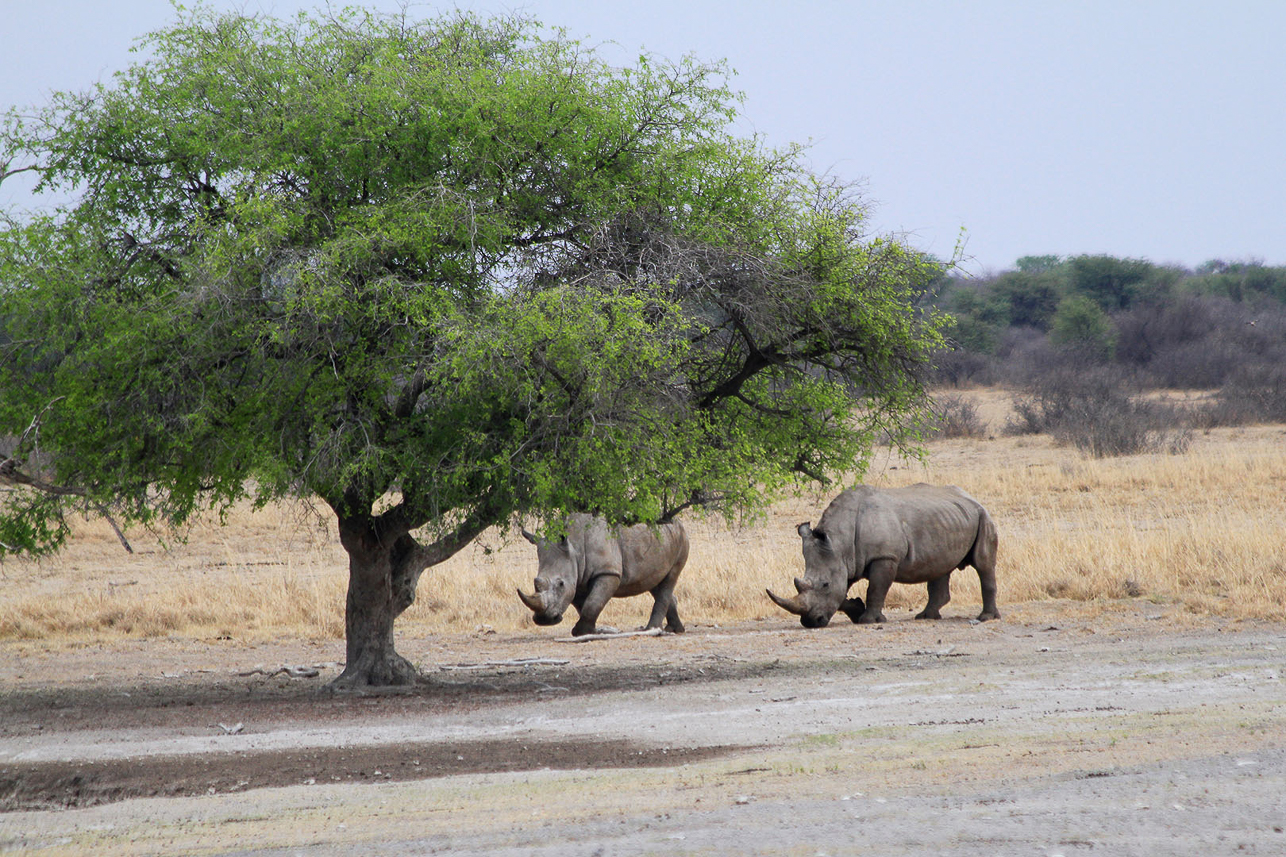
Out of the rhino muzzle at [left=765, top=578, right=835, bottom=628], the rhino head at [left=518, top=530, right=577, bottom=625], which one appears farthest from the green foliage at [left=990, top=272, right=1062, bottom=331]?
the rhino head at [left=518, top=530, right=577, bottom=625]

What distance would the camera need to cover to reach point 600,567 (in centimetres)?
1535

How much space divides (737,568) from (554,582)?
5.02 m

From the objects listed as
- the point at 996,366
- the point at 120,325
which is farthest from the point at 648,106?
the point at 996,366

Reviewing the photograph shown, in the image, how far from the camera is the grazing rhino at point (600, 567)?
1490 centimetres

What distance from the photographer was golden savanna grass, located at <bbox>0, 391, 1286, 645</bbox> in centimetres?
1627

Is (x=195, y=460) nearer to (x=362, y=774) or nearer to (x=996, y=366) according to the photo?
(x=362, y=774)

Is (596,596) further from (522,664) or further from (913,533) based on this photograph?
(913,533)

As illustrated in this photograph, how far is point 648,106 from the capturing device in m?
11.0

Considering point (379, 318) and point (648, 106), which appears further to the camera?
point (648, 106)

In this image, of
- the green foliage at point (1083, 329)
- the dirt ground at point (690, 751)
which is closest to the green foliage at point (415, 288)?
the dirt ground at point (690, 751)

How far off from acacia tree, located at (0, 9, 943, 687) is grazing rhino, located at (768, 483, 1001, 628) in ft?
13.6

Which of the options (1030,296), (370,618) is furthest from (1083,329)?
(370,618)

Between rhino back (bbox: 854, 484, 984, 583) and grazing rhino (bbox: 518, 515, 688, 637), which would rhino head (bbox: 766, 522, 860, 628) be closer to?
rhino back (bbox: 854, 484, 984, 583)

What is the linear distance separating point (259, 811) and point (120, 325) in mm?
4416
